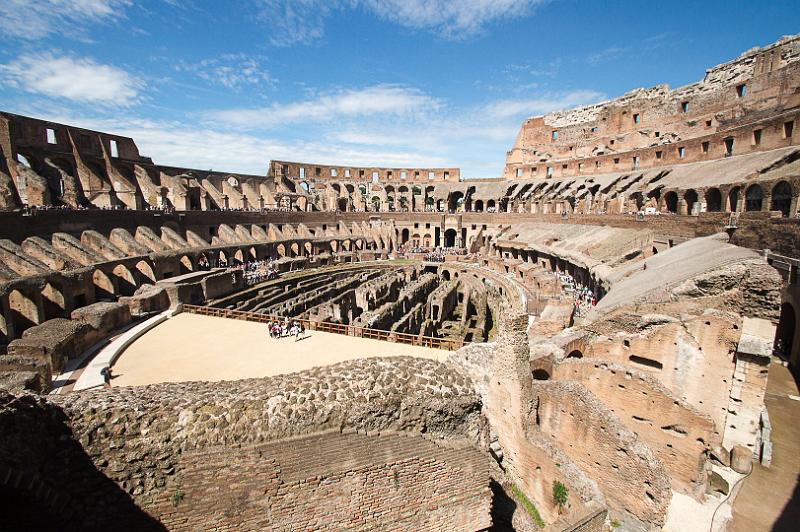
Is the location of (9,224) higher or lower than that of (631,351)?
higher

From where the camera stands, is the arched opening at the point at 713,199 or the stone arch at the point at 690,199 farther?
the stone arch at the point at 690,199

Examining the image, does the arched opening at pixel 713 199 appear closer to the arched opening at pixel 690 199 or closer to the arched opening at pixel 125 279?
the arched opening at pixel 690 199

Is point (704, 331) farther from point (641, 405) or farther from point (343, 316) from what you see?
point (343, 316)

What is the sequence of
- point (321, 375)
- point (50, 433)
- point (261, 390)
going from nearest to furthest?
1. point (50, 433)
2. point (261, 390)
3. point (321, 375)

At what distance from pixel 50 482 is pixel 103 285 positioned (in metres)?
16.2

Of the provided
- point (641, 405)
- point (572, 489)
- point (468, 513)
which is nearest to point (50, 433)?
point (468, 513)

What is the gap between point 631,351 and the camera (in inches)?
375

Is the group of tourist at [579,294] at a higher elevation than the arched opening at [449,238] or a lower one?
lower

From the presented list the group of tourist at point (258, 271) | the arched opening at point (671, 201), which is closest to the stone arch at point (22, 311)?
the group of tourist at point (258, 271)

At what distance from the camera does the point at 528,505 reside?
24.8 feet

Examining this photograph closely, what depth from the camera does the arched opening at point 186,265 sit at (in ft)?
75.7

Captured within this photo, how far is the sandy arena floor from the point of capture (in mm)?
9930

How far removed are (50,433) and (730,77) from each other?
42.3m

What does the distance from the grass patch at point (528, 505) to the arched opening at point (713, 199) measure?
2218cm
